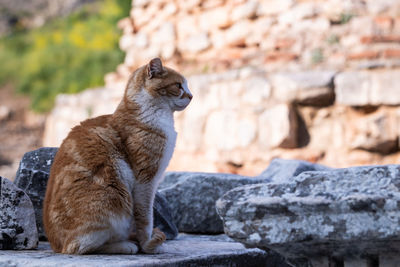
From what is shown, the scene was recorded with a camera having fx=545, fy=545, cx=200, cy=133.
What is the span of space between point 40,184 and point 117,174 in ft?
2.46

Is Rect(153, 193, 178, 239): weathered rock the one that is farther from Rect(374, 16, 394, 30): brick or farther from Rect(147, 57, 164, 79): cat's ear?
Rect(374, 16, 394, 30): brick

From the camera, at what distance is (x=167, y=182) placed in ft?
13.3

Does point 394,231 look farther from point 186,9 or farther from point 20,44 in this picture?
point 20,44

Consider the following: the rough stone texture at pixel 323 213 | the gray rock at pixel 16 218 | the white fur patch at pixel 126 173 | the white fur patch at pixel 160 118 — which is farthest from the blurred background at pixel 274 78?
the rough stone texture at pixel 323 213

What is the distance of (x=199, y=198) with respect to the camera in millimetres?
3516

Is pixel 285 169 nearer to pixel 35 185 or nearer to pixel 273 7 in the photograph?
pixel 35 185

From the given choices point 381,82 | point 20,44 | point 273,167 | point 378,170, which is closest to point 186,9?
point 381,82

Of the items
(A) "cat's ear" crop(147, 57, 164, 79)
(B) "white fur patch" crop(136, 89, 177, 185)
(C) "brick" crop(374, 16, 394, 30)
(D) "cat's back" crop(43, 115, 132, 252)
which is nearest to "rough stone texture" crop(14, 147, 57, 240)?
(D) "cat's back" crop(43, 115, 132, 252)

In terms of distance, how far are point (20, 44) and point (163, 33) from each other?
1148cm

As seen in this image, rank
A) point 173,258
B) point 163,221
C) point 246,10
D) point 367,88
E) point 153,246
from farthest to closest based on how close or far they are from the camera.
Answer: point 246,10 → point 367,88 → point 163,221 → point 153,246 → point 173,258

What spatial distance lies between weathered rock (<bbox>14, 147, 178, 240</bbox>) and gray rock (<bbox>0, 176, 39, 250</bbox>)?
0.35 meters

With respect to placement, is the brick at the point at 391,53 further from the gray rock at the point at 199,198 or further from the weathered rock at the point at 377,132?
the gray rock at the point at 199,198

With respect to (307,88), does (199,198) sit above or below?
below

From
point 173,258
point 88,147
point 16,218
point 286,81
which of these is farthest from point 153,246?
point 286,81
